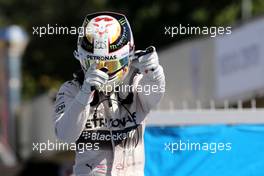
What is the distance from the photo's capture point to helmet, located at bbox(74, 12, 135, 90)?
190 inches

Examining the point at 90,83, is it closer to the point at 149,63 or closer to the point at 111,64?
the point at 111,64

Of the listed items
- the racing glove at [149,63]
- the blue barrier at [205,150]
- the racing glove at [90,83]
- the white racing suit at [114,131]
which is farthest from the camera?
the blue barrier at [205,150]

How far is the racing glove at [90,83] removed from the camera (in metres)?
4.74

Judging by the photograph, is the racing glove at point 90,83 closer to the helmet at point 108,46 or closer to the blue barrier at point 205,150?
the helmet at point 108,46

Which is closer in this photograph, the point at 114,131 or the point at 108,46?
the point at 108,46

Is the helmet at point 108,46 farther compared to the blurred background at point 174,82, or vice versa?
the blurred background at point 174,82

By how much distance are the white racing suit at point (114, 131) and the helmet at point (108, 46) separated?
7.1 inches

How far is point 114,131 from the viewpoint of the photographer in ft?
16.8

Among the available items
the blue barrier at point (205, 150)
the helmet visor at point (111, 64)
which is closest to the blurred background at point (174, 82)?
the blue barrier at point (205, 150)

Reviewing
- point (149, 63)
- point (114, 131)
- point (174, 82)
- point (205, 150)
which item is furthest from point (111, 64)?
point (174, 82)

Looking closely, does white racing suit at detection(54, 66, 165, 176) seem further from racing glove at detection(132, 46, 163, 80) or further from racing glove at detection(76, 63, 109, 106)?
racing glove at detection(76, 63, 109, 106)

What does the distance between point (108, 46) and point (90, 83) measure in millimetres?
240

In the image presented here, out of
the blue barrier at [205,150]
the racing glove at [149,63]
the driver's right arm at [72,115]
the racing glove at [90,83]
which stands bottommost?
the blue barrier at [205,150]

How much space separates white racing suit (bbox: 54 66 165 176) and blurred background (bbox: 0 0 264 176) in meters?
1.51
